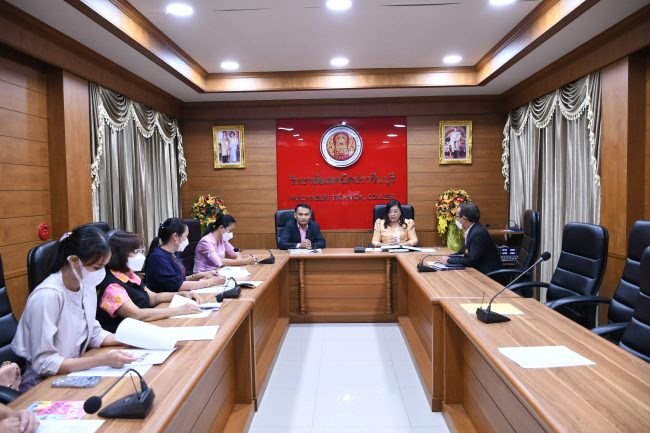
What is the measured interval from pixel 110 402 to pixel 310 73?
183 inches

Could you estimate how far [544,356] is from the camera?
160cm

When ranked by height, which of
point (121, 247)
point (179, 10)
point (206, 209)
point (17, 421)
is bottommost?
point (17, 421)

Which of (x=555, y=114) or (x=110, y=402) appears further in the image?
(x=555, y=114)

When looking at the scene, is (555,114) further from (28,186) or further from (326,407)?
(28,186)

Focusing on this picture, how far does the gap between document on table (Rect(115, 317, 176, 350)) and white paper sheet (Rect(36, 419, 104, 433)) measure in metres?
0.51

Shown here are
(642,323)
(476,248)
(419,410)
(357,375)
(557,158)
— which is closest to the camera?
(642,323)

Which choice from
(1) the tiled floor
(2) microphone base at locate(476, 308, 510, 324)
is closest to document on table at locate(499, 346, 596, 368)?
(2) microphone base at locate(476, 308, 510, 324)

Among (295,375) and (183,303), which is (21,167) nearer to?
(183,303)

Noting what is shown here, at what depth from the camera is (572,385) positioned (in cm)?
137

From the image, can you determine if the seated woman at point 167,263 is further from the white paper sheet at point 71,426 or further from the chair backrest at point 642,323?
the chair backrest at point 642,323

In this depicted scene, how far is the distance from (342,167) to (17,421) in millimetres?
5377

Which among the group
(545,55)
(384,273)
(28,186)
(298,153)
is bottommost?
(384,273)

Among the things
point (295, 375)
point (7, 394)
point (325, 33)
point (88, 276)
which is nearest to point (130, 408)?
point (7, 394)

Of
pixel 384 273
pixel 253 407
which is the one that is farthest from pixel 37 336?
pixel 384 273
